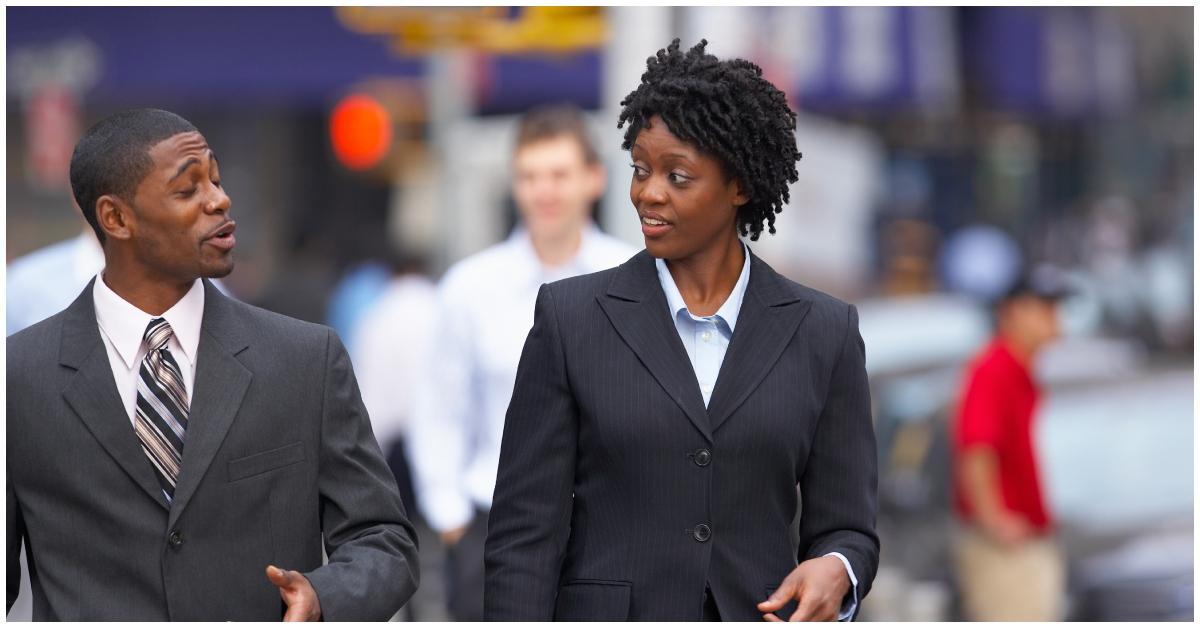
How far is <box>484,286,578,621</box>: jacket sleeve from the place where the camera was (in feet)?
12.7

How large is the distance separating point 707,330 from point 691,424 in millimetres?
258

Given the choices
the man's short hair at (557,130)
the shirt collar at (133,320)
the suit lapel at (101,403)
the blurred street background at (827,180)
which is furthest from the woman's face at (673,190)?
the blurred street background at (827,180)

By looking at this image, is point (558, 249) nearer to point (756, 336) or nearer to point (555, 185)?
point (555, 185)

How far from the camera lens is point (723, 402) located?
12.6ft

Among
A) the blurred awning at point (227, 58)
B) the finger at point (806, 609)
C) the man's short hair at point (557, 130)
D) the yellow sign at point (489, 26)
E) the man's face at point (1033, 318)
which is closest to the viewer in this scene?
the finger at point (806, 609)

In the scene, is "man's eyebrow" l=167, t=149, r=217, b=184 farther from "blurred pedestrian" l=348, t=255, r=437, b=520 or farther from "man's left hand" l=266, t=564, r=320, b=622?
"blurred pedestrian" l=348, t=255, r=437, b=520

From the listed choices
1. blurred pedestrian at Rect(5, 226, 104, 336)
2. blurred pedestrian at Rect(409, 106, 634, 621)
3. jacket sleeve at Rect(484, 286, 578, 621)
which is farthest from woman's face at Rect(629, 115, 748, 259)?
blurred pedestrian at Rect(5, 226, 104, 336)

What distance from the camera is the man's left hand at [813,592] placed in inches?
149

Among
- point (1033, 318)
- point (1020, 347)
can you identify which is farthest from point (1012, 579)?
point (1033, 318)

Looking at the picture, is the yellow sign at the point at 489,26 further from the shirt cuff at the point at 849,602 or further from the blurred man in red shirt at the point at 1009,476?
the shirt cuff at the point at 849,602

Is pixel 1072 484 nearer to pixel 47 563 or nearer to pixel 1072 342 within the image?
pixel 1072 342

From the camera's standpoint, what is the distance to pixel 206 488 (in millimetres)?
3641

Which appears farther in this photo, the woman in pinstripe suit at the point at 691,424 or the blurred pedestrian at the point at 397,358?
the blurred pedestrian at the point at 397,358

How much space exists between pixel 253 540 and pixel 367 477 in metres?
0.27
